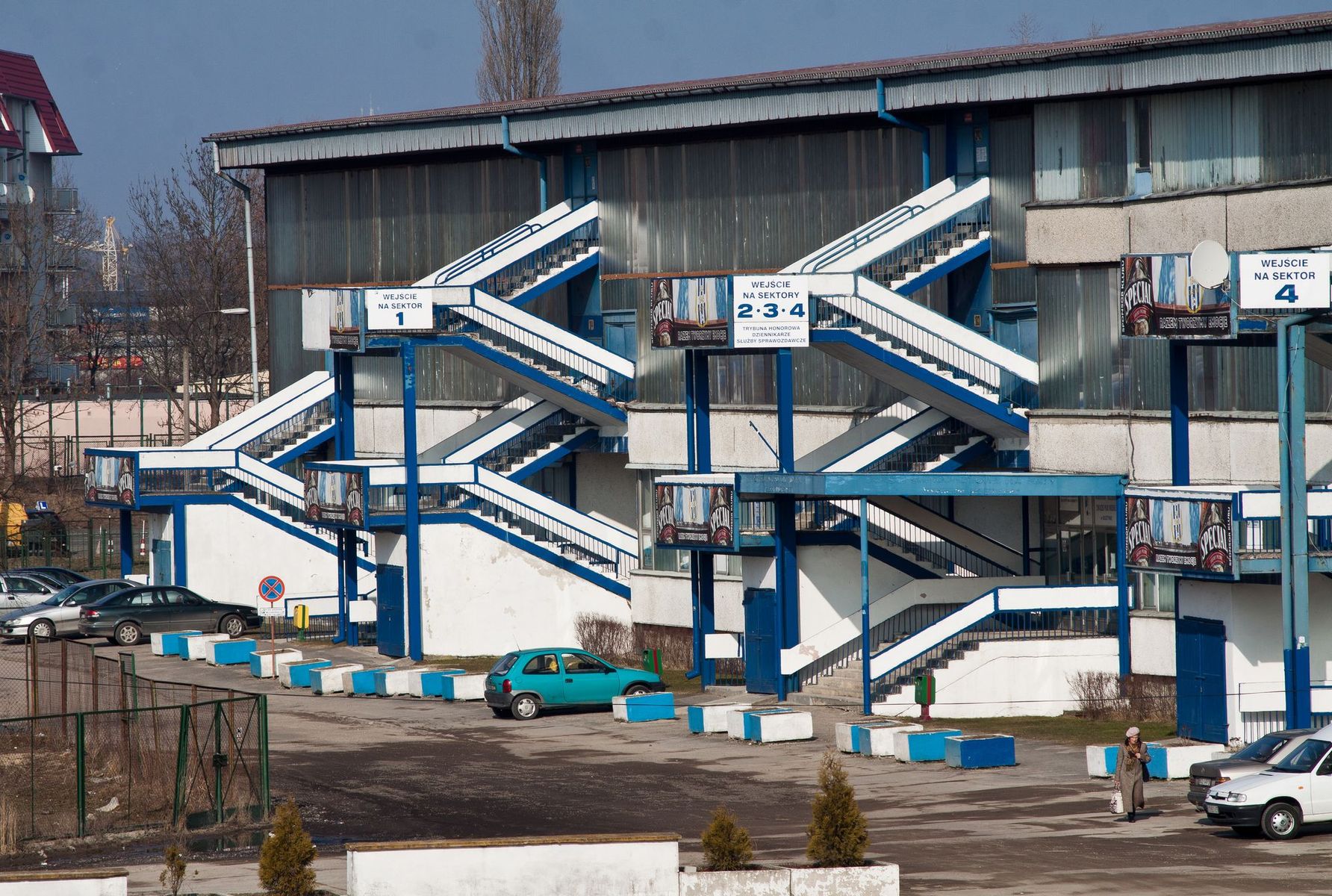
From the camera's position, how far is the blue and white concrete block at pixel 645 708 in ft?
120

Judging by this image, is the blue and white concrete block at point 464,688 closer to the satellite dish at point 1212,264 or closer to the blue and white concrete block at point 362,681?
the blue and white concrete block at point 362,681

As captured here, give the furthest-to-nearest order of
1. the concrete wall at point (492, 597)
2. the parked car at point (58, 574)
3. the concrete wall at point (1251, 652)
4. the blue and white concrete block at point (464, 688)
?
the parked car at point (58, 574), the concrete wall at point (492, 597), the blue and white concrete block at point (464, 688), the concrete wall at point (1251, 652)

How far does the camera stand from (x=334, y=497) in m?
47.0

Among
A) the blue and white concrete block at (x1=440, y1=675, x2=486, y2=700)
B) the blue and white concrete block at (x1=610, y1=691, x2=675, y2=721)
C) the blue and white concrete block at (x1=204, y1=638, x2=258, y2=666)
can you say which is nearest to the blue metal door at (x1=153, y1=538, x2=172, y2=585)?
the blue and white concrete block at (x1=204, y1=638, x2=258, y2=666)

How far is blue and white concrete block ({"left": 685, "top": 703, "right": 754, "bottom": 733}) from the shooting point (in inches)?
1371

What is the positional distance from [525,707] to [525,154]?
18.9 m

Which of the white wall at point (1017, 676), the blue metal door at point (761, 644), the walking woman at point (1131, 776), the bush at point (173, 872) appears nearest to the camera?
the bush at point (173, 872)

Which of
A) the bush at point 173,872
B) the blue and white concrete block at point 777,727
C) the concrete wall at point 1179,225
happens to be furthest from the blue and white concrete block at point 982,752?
the bush at point 173,872

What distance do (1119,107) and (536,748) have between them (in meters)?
A: 16.5

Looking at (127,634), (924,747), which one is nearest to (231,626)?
(127,634)

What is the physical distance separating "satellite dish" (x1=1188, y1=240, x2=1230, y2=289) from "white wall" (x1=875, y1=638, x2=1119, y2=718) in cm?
889

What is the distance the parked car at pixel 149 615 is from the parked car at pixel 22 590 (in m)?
4.56

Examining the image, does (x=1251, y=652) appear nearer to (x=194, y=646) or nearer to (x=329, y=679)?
(x=329, y=679)

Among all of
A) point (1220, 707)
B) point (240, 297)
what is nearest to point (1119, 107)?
point (1220, 707)
